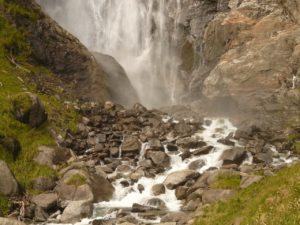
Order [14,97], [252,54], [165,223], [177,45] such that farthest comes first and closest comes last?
[177,45] → [252,54] → [14,97] → [165,223]

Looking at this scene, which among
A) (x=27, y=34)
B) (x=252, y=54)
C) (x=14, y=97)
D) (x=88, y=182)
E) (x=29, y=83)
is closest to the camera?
(x=88, y=182)

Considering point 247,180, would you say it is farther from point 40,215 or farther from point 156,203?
point 40,215

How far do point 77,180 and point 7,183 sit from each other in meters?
4.43

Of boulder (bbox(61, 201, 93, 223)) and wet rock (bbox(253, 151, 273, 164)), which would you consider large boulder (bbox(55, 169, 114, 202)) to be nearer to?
boulder (bbox(61, 201, 93, 223))

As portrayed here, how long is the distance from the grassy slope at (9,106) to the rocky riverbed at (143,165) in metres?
0.91

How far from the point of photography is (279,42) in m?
53.2

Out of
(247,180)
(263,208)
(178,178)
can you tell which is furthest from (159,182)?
(263,208)

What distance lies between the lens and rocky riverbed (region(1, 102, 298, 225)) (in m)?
26.4

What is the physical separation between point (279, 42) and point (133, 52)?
786 inches

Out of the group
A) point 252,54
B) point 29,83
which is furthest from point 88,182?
point 252,54

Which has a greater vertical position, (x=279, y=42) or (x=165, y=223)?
(x=279, y=42)

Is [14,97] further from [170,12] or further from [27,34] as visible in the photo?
[170,12]

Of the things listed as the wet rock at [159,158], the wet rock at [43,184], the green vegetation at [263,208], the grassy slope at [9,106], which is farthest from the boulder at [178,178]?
the green vegetation at [263,208]

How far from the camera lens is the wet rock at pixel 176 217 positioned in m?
23.2
